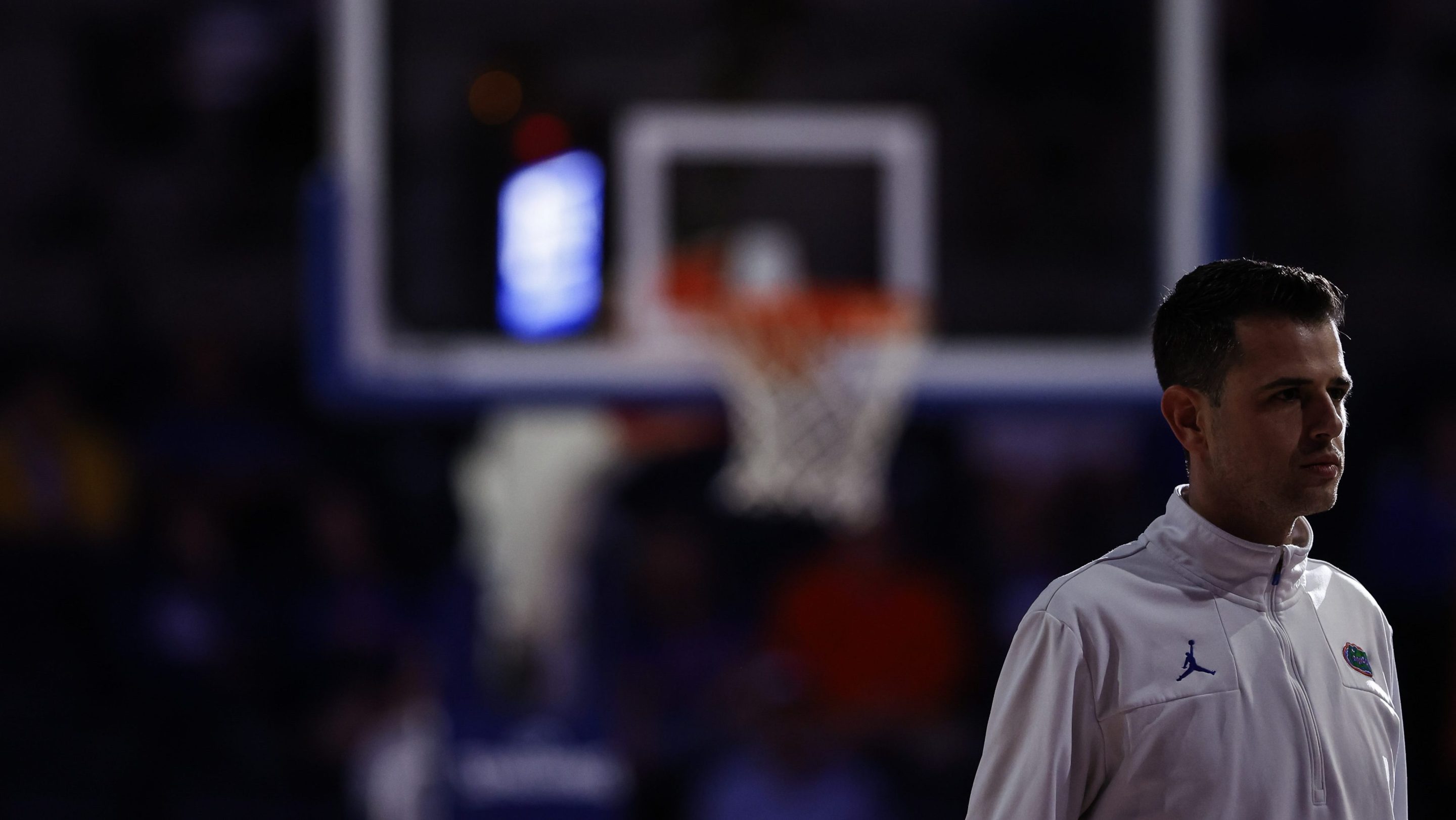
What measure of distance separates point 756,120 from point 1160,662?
4005mm

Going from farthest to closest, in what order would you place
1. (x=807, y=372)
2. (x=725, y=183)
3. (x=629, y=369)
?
(x=725, y=183), (x=629, y=369), (x=807, y=372)

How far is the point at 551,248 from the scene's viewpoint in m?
5.34

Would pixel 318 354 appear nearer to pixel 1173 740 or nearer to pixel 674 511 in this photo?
pixel 674 511

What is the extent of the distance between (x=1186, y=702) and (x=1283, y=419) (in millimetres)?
290

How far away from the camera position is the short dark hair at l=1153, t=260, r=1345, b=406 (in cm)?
151

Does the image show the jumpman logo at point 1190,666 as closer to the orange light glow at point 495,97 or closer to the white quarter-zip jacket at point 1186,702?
the white quarter-zip jacket at point 1186,702

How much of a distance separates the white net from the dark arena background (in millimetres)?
16

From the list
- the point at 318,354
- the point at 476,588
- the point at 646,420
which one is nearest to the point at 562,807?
the point at 476,588

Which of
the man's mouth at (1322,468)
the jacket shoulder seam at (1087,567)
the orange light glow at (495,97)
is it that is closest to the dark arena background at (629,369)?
the orange light glow at (495,97)

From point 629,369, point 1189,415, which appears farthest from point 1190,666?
point 629,369

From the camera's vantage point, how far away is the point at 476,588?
5270mm

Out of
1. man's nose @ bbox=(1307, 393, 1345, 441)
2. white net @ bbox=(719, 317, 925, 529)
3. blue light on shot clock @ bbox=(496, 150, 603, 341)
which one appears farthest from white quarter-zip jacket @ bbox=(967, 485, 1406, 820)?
blue light on shot clock @ bbox=(496, 150, 603, 341)

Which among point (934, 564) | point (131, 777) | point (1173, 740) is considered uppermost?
point (1173, 740)

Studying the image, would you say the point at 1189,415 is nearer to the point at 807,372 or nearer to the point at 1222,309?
the point at 1222,309
